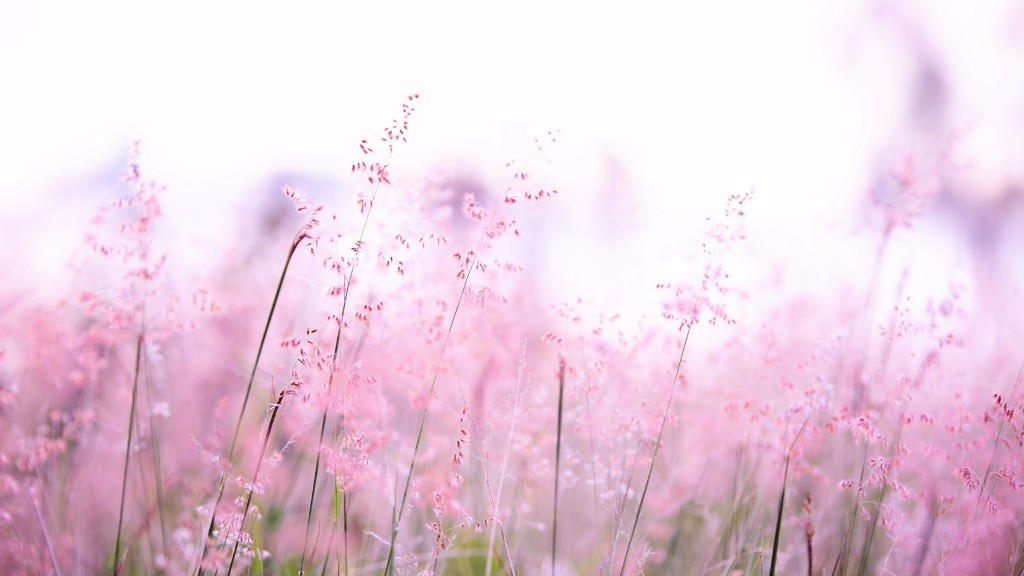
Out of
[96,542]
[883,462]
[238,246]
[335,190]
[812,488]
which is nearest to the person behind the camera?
[883,462]

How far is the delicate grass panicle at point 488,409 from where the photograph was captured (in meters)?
1.50

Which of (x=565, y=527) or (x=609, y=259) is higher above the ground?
(x=609, y=259)

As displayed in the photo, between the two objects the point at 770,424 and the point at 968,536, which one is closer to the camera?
the point at 968,536

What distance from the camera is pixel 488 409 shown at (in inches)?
61.8

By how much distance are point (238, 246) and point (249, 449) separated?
5.75 feet

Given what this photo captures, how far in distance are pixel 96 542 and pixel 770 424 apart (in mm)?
2089

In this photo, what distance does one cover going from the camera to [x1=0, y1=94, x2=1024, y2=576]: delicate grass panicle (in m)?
1.50

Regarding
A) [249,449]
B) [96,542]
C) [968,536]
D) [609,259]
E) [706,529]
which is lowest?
[96,542]

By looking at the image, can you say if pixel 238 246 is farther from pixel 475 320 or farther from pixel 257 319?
pixel 475 320

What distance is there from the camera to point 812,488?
2.51 metres

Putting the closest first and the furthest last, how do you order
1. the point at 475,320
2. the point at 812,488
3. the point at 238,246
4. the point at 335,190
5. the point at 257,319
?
the point at 475,320, the point at 812,488, the point at 257,319, the point at 238,246, the point at 335,190

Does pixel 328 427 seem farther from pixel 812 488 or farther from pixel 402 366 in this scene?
pixel 812 488

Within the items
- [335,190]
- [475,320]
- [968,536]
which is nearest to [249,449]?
[475,320]

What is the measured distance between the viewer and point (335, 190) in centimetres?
423
